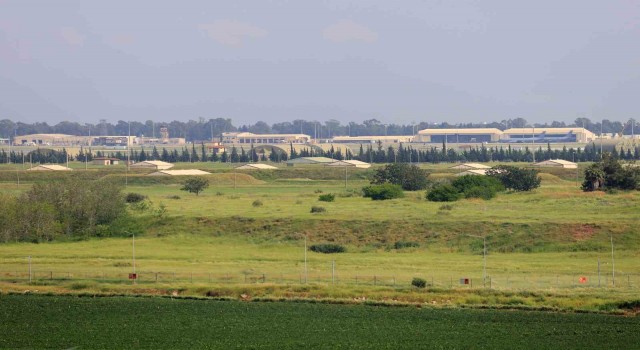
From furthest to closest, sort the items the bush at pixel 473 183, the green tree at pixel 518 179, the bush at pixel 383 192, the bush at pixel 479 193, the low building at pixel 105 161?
the low building at pixel 105 161, the green tree at pixel 518 179, the bush at pixel 383 192, the bush at pixel 473 183, the bush at pixel 479 193

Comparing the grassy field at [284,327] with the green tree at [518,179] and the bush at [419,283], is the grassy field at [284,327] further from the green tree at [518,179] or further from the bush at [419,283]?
the green tree at [518,179]

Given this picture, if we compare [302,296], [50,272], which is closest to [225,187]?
[50,272]

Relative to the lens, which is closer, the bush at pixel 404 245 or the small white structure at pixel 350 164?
the bush at pixel 404 245

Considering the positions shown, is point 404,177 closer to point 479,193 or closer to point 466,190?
point 466,190

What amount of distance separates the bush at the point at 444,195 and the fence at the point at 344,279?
31386mm

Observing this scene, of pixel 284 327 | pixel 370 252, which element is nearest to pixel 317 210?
pixel 370 252

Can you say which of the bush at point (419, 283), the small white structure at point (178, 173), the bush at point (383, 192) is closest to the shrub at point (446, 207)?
the bush at point (383, 192)

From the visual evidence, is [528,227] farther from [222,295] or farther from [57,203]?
[57,203]

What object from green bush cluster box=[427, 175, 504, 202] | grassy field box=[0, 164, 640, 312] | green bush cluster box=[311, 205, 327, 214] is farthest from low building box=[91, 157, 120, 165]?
green bush cluster box=[311, 205, 327, 214]

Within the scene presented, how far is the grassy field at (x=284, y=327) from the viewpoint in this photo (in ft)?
104

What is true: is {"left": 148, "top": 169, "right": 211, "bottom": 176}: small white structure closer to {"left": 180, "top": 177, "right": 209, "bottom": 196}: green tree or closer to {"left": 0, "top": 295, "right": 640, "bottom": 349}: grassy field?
{"left": 180, "top": 177, "right": 209, "bottom": 196}: green tree

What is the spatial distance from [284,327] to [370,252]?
2336cm

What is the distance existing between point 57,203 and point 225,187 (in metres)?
40.1

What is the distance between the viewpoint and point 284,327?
3469 cm
